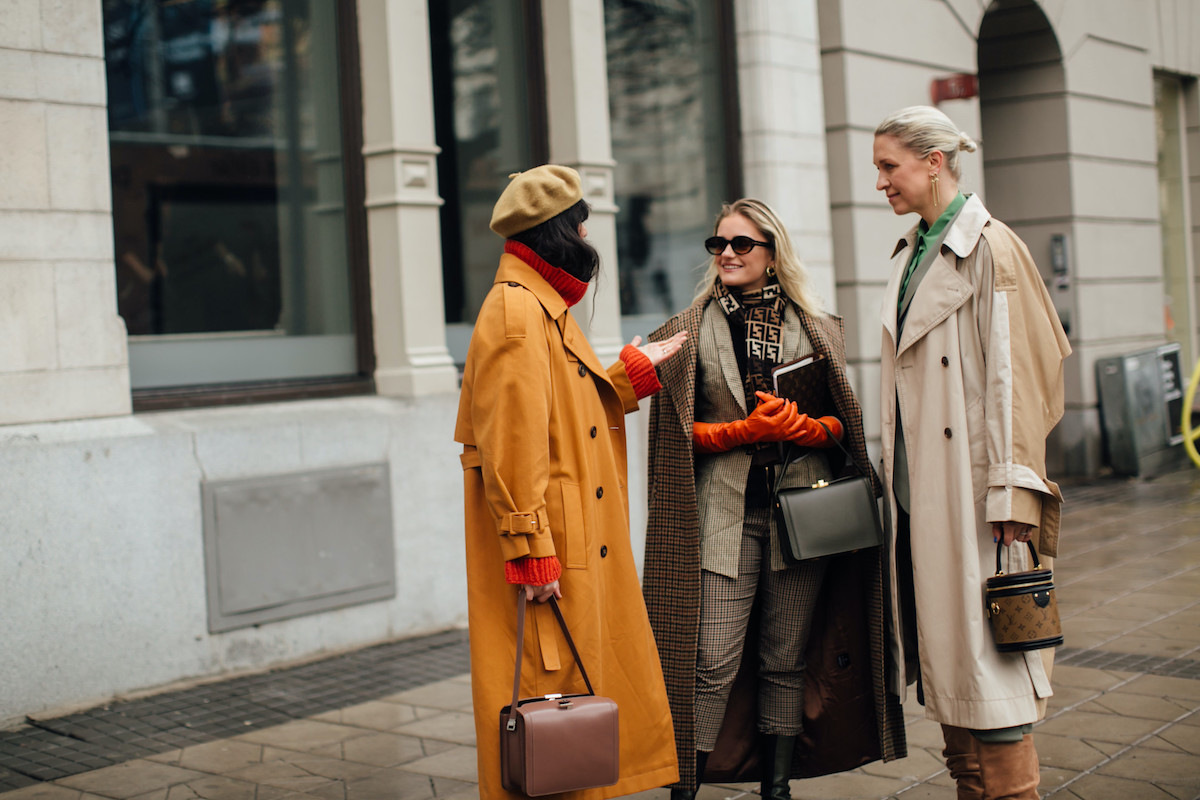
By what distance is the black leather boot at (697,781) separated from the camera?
388 centimetres

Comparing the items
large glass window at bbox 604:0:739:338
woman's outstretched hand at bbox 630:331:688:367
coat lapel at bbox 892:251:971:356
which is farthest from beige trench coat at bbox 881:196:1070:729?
large glass window at bbox 604:0:739:338

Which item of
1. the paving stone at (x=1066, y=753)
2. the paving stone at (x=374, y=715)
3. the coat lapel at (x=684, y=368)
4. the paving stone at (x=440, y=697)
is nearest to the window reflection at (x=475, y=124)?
the paving stone at (x=440, y=697)

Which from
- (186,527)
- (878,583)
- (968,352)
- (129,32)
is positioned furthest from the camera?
(129,32)

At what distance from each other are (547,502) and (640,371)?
664 mm

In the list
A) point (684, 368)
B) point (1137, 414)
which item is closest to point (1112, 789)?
point (684, 368)

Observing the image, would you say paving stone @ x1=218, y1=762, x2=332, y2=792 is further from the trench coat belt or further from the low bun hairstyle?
the low bun hairstyle

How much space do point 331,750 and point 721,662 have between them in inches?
72.6

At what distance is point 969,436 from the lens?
3426mm

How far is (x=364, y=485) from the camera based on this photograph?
21.5 feet

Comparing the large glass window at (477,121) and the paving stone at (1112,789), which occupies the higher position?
the large glass window at (477,121)

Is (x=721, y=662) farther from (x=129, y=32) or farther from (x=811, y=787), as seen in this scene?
(x=129, y=32)

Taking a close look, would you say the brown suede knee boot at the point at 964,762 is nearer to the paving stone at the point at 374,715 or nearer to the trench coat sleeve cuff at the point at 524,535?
the trench coat sleeve cuff at the point at 524,535

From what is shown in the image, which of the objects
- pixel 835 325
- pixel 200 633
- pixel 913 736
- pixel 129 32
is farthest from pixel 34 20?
pixel 913 736

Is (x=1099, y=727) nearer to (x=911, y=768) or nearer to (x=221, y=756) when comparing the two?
(x=911, y=768)
